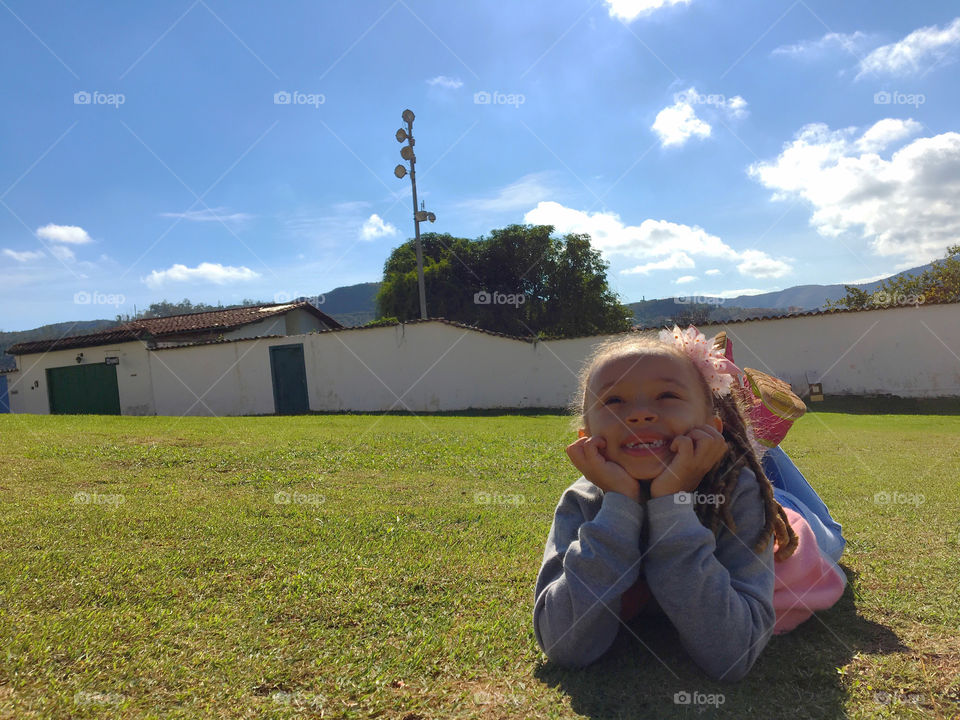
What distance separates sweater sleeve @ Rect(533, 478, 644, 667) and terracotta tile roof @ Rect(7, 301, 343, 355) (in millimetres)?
25966

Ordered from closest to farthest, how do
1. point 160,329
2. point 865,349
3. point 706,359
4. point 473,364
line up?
point 706,359 → point 865,349 → point 473,364 → point 160,329

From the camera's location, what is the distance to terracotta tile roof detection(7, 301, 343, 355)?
25.3 meters

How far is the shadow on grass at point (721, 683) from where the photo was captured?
1.86 metres

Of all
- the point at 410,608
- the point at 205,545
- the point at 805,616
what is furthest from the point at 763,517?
the point at 205,545

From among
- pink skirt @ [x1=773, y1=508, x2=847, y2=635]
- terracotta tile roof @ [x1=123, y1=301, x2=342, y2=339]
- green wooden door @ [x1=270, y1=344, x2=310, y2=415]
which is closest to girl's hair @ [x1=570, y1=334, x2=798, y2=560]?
pink skirt @ [x1=773, y1=508, x2=847, y2=635]

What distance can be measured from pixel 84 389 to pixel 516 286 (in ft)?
73.3

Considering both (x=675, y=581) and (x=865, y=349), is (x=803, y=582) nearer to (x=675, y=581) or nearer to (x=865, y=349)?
(x=675, y=581)

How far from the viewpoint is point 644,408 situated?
2.02 m

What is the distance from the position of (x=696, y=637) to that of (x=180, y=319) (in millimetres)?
34259

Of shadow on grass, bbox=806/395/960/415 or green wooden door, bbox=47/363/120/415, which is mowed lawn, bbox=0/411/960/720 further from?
green wooden door, bbox=47/363/120/415

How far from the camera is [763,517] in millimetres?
2078

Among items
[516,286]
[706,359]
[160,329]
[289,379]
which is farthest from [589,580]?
[516,286]

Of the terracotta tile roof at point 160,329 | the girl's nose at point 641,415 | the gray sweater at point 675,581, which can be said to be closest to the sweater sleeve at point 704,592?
the gray sweater at point 675,581

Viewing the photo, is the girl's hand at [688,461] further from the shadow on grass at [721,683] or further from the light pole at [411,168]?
the light pole at [411,168]
